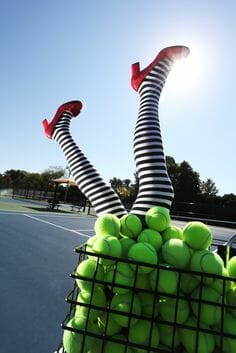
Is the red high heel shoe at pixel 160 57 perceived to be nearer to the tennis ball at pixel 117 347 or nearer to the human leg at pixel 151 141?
the human leg at pixel 151 141

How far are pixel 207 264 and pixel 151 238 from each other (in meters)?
0.14

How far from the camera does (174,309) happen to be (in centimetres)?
57

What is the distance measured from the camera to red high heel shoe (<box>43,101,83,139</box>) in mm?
1720

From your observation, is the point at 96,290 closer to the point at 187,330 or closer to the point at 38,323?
the point at 187,330

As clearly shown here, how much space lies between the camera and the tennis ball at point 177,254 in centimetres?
60

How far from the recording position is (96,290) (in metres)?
0.63

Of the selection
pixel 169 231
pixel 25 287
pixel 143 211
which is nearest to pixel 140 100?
pixel 143 211

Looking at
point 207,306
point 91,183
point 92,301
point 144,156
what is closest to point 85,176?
point 91,183

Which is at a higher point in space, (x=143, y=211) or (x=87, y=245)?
(x=143, y=211)

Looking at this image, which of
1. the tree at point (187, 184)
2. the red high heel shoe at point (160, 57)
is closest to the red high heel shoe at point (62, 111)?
the red high heel shoe at point (160, 57)

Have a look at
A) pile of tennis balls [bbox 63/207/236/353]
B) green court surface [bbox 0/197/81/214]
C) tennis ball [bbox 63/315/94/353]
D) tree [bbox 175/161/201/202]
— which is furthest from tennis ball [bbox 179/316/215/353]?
tree [bbox 175/161/201/202]

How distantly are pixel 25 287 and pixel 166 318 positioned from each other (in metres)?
2.15

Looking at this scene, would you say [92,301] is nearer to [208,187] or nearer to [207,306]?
[207,306]

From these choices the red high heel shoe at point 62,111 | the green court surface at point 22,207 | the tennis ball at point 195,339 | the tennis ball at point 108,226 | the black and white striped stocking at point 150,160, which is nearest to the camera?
the tennis ball at point 195,339
